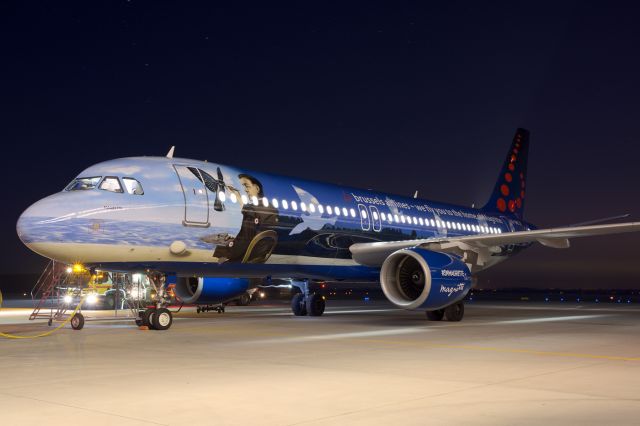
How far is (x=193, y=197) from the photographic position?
14336 mm

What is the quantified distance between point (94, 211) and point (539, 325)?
10.4 metres

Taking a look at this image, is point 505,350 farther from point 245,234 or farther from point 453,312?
point 453,312

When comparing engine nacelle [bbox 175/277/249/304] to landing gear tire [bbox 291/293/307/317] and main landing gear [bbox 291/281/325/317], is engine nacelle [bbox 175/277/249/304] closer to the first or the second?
main landing gear [bbox 291/281/325/317]

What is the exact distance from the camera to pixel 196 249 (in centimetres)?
1434

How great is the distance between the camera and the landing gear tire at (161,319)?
1407 cm

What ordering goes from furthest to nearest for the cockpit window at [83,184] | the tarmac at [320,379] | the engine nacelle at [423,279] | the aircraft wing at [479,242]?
the aircraft wing at [479,242], the engine nacelle at [423,279], the cockpit window at [83,184], the tarmac at [320,379]

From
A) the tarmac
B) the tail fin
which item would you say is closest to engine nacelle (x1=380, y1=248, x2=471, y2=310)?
Result: the tarmac

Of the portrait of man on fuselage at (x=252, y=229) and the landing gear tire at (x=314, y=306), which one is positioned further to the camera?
the landing gear tire at (x=314, y=306)

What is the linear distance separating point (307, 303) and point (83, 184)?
8.53 metres

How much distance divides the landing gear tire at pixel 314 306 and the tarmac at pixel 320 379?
7069 millimetres

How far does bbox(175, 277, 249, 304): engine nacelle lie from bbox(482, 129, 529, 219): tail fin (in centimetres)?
1282

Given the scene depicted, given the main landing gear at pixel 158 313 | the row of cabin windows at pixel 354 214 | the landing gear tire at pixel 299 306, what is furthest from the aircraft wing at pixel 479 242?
the main landing gear at pixel 158 313

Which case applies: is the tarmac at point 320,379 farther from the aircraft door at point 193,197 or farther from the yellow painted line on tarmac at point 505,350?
the aircraft door at point 193,197

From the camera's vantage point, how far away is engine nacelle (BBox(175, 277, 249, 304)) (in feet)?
57.7
